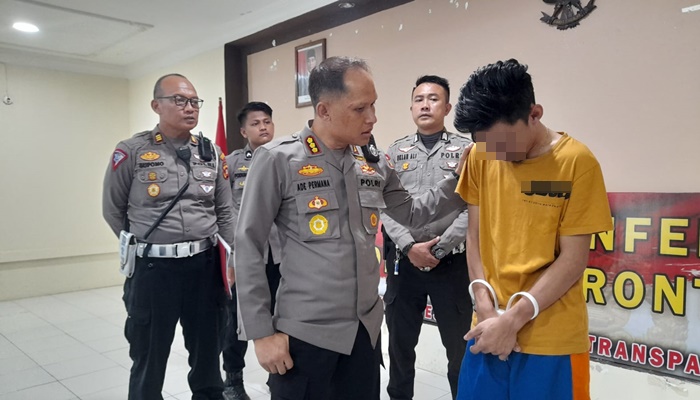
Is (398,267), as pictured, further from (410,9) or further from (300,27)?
(300,27)

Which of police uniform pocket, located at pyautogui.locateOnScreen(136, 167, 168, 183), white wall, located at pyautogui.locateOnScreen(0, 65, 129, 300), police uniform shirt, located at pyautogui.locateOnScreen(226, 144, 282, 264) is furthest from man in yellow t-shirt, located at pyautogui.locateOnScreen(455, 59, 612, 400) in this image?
white wall, located at pyautogui.locateOnScreen(0, 65, 129, 300)

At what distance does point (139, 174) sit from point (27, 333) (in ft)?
9.64

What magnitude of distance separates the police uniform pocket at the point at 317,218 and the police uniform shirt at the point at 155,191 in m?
1.12

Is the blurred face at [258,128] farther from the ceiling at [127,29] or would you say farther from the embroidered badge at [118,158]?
the ceiling at [127,29]

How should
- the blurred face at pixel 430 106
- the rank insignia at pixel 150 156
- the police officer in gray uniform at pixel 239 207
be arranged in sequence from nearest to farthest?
the rank insignia at pixel 150 156, the blurred face at pixel 430 106, the police officer in gray uniform at pixel 239 207

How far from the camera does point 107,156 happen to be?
20.0 feet

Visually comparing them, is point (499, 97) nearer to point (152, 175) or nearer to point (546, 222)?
point (546, 222)

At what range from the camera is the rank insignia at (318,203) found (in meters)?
1.23

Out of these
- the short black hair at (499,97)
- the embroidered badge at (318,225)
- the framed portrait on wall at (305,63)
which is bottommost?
the embroidered badge at (318,225)

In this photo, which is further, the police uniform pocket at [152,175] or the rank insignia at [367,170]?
the police uniform pocket at [152,175]

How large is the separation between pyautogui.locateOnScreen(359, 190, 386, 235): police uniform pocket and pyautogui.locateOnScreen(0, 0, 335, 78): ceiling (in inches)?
109

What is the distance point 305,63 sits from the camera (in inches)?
159

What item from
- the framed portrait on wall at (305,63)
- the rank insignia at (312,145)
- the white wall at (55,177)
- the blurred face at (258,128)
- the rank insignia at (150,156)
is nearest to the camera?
the rank insignia at (312,145)

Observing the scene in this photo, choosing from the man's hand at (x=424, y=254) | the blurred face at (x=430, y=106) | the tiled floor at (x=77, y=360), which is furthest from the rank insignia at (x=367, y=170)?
the tiled floor at (x=77, y=360)
